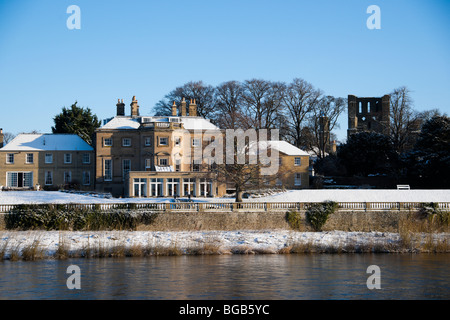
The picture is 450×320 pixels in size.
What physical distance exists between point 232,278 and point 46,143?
3645 centimetres

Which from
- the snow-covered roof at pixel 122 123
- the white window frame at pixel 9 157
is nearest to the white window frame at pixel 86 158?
the snow-covered roof at pixel 122 123

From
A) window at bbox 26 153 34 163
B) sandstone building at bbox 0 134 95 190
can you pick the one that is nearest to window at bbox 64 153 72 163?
Answer: sandstone building at bbox 0 134 95 190

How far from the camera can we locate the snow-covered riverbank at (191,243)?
1098 inches

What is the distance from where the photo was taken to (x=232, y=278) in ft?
72.5

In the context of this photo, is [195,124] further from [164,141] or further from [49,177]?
[49,177]

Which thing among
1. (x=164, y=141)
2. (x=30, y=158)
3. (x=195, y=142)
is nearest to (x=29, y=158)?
(x=30, y=158)

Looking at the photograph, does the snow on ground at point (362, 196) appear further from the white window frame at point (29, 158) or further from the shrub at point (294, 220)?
the white window frame at point (29, 158)

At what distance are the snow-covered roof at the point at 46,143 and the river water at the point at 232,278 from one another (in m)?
29.0

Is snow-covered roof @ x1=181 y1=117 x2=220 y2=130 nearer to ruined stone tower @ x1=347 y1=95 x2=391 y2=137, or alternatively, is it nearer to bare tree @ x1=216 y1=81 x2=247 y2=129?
bare tree @ x1=216 y1=81 x2=247 y2=129
